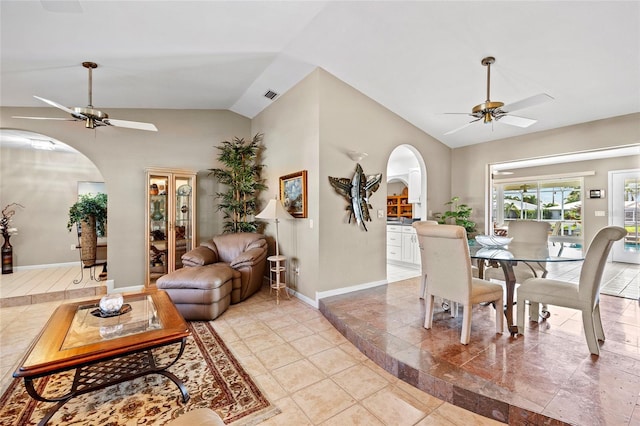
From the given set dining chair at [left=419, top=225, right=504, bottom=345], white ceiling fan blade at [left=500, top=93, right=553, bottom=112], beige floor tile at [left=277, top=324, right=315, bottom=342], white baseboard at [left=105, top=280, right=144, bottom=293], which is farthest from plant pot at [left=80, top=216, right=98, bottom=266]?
white ceiling fan blade at [left=500, top=93, right=553, bottom=112]

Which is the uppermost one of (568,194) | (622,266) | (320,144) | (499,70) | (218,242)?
(499,70)

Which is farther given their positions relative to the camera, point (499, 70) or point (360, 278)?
point (360, 278)

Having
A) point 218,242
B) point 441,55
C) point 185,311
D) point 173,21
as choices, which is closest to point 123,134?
point 218,242

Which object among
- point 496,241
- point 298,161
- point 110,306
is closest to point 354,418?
point 110,306

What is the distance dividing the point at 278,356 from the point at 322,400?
0.70 metres

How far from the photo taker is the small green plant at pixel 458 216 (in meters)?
5.02

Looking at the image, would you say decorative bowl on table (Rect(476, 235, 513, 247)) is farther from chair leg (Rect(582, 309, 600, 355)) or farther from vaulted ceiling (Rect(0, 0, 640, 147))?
vaulted ceiling (Rect(0, 0, 640, 147))

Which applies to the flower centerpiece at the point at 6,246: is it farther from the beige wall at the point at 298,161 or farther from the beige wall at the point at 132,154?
the beige wall at the point at 298,161

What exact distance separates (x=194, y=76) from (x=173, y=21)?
1.25 metres

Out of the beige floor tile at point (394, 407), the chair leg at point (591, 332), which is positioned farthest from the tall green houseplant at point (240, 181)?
the chair leg at point (591, 332)

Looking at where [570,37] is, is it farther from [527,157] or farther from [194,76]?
[194,76]

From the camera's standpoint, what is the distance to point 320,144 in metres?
3.69

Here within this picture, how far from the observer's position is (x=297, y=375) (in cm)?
221

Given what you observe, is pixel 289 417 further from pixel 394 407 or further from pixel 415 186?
pixel 415 186
